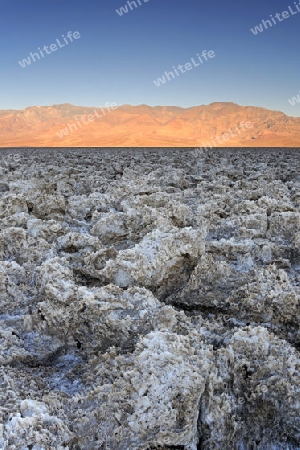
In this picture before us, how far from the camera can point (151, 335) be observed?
1324 millimetres

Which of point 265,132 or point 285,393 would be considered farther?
point 265,132

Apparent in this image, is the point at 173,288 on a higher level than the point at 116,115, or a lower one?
lower

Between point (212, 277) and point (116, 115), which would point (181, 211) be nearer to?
point (212, 277)

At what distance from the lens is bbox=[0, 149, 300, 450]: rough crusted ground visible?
1105 mm

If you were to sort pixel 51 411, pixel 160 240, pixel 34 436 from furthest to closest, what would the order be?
pixel 160 240
pixel 51 411
pixel 34 436

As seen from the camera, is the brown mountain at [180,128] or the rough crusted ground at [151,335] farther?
the brown mountain at [180,128]

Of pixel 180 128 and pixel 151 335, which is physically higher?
pixel 180 128

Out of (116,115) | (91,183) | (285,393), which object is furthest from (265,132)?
(285,393)

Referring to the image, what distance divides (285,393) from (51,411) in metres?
0.66

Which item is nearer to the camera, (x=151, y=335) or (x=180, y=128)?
(x=151, y=335)

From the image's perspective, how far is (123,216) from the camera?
3.24 m

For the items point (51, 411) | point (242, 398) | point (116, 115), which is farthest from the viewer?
point (116, 115)

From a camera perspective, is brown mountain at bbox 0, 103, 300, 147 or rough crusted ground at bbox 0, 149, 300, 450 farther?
brown mountain at bbox 0, 103, 300, 147

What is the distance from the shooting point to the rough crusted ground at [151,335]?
3.63 ft
